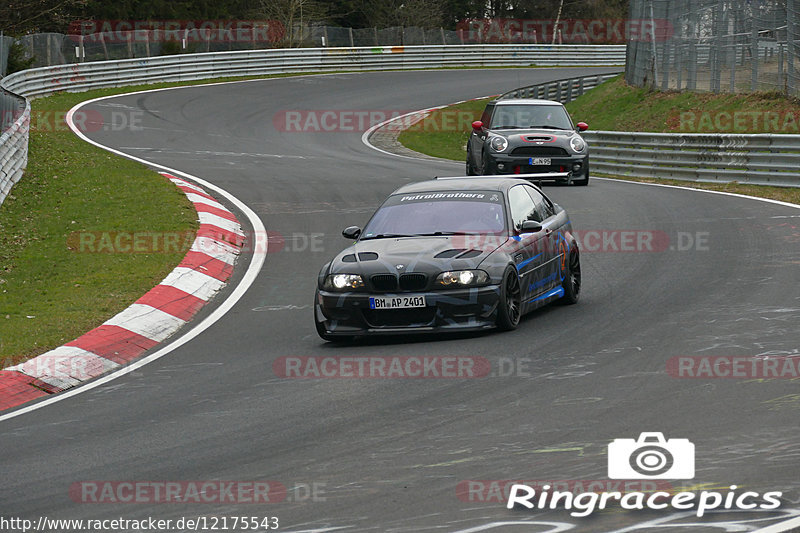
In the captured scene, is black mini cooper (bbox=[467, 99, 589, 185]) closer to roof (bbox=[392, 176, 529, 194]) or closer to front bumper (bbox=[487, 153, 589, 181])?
front bumper (bbox=[487, 153, 589, 181])

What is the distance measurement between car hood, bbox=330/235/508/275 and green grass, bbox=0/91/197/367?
2.68m

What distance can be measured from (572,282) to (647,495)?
591 cm

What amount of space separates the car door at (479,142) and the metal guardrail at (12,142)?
839cm

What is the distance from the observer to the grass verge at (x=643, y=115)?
26.5 m

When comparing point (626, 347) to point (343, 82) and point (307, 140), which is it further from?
point (343, 82)

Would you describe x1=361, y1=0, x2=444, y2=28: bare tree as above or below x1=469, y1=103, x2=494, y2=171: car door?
above

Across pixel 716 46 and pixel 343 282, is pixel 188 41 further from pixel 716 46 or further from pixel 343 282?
pixel 343 282

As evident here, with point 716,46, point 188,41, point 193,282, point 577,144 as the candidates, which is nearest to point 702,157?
point 577,144

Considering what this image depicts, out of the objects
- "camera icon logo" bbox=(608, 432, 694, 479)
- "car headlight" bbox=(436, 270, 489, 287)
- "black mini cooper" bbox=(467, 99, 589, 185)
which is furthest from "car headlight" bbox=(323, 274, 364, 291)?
"black mini cooper" bbox=(467, 99, 589, 185)

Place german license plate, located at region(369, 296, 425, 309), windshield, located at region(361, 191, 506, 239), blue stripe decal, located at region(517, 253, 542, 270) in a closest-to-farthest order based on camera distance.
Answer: german license plate, located at region(369, 296, 425, 309)
blue stripe decal, located at region(517, 253, 542, 270)
windshield, located at region(361, 191, 506, 239)

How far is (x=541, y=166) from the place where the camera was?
2175 cm

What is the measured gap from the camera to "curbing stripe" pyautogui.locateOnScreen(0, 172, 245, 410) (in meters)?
9.13

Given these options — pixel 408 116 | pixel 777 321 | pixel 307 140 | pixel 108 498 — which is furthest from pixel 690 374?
pixel 408 116

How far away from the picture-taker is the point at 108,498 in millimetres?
→ 5980
